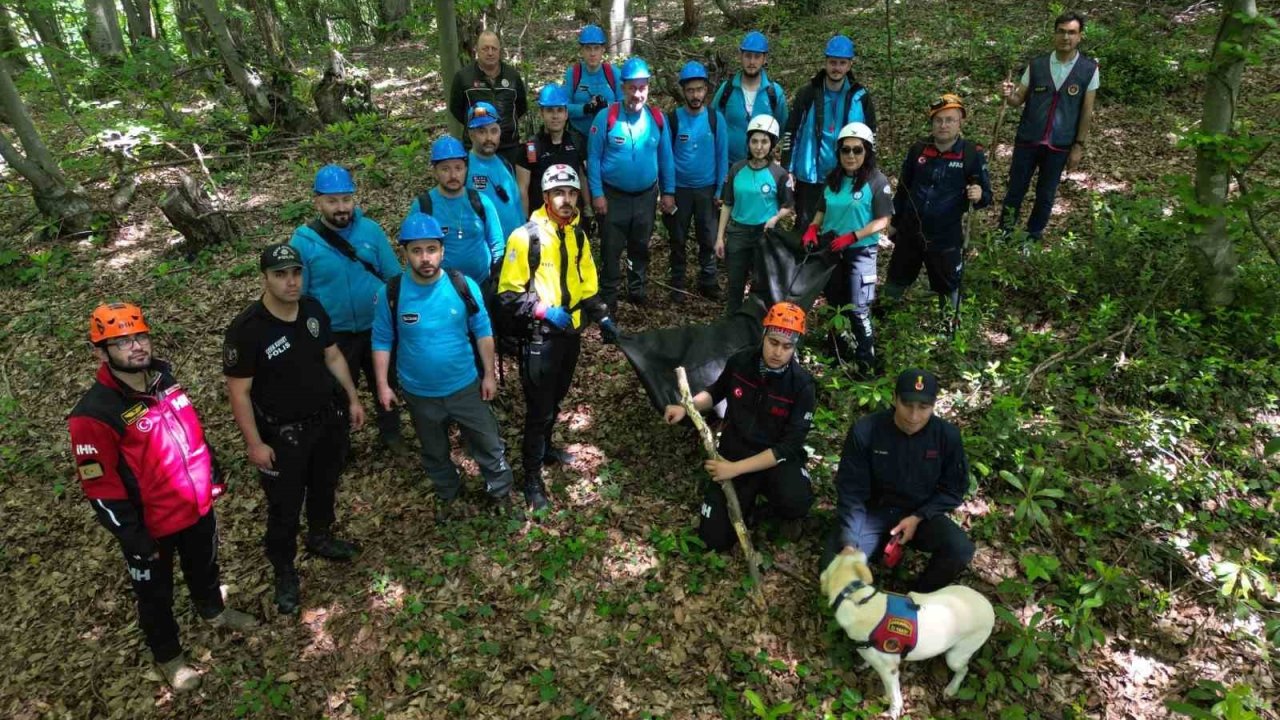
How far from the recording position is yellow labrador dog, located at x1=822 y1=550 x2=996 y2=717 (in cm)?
361

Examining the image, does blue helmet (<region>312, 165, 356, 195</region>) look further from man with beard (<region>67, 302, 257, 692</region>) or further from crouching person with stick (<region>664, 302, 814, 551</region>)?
crouching person with stick (<region>664, 302, 814, 551</region>)

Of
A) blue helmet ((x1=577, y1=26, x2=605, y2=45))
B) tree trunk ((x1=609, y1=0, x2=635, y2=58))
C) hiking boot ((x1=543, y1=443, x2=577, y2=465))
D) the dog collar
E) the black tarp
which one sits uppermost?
tree trunk ((x1=609, y1=0, x2=635, y2=58))

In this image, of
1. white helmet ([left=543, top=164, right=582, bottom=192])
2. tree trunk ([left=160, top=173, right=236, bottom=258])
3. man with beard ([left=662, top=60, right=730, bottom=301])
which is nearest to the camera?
white helmet ([left=543, top=164, right=582, bottom=192])

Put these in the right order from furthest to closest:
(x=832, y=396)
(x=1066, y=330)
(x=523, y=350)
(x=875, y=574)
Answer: (x=1066, y=330)
(x=832, y=396)
(x=523, y=350)
(x=875, y=574)

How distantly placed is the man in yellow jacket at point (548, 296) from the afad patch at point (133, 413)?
2.21 metres

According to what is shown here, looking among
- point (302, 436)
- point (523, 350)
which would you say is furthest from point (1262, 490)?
point (302, 436)

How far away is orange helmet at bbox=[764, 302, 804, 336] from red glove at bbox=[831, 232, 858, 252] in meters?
1.59

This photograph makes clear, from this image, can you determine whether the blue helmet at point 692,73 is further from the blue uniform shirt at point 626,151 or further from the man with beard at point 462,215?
the man with beard at point 462,215

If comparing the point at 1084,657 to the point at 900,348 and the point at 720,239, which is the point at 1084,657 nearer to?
the point at 900,348

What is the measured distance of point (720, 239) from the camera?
6.41 meters

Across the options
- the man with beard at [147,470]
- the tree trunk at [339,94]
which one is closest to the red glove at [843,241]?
the man with beard at [147,470]

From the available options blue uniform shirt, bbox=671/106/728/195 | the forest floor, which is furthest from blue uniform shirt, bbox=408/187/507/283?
blue uniform shirt, bbox=671/106/728/195

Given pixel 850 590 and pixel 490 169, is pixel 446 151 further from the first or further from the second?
pixel 850 590

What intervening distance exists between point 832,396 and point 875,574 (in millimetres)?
1737
